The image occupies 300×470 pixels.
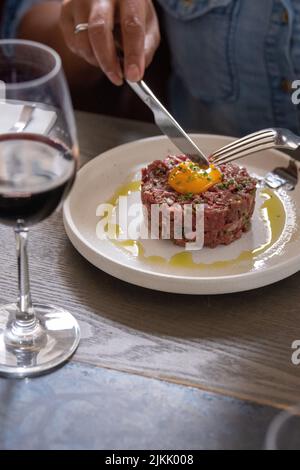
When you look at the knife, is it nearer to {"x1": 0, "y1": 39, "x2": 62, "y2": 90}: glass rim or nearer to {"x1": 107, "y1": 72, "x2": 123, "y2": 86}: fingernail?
{"x1": 107, "y1": 72, "x2": 123, "y2": 86}: fingernail

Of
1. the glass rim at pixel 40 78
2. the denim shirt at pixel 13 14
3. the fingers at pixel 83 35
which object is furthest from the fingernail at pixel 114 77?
the denim shirt at pixel 13 14

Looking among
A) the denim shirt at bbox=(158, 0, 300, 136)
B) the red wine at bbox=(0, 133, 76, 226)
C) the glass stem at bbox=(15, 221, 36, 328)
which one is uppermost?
the red wine at bbox=(0, 133, 76, 226)

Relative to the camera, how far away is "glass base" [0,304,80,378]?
112 cm

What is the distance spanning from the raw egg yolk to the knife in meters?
0.05

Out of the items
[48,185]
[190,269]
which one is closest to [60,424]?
[48,185]

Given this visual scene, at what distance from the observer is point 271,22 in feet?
6.61

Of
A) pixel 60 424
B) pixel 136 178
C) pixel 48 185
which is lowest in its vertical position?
pixel 136 178

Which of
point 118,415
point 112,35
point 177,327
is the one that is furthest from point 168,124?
point 118,415

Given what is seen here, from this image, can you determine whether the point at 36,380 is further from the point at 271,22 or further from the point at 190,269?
the point at 271,22

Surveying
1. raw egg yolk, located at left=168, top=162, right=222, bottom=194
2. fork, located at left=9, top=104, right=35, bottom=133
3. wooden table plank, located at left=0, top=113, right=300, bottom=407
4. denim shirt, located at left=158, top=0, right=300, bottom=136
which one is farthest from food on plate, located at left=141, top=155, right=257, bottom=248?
denim shirt, located at left=158, top=0, right=300, bottom=136

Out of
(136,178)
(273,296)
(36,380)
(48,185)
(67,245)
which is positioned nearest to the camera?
(48,185)

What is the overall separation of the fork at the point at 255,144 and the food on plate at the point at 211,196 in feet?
0.20

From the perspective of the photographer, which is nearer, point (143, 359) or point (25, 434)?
point (25, 434)

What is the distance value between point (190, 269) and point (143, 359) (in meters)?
0.27
